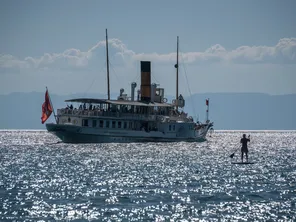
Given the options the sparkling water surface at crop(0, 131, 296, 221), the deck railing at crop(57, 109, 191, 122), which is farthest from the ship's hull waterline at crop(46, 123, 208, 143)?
the sparkling water surface at crop(0, 131, 296, 221)

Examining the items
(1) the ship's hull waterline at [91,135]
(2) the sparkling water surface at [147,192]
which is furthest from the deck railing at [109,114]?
(2) the sparkling water surface at [147,192]

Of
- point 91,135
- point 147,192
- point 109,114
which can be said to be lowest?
point 147,192

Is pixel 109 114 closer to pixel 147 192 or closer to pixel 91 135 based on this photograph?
pixel 91 135

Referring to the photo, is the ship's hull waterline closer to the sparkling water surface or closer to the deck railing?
the deck railing

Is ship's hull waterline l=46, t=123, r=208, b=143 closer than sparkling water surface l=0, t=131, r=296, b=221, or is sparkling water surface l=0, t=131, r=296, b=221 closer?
sparkling water surface l=0, t=131, r=296, b=221

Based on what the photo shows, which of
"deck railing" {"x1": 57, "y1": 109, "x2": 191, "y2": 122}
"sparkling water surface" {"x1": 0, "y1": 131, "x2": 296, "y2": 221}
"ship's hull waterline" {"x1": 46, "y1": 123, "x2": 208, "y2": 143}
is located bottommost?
"sparkling water surface" {"x1": 0, "y1": 131, "x2": 296, "y2": 221}

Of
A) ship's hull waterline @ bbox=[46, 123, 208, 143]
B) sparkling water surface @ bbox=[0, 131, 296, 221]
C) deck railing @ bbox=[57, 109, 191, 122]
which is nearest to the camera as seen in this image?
sparkling water surface @ bbox=[0, 131, 296, 221]

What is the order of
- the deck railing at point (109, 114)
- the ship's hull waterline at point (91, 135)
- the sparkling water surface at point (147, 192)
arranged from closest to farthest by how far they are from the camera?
the sparkling water surface at point (147, 192) → the ship's hull waterline at point (91, 135) → the deck railing at point (109, 114)

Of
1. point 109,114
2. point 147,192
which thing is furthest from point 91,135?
point 147,192

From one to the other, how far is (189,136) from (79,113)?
22.3m

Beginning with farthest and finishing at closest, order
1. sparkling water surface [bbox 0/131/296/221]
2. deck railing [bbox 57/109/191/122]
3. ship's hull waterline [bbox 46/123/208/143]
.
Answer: deck railing [bbox 57/109/191/122] → ship's hull waterline [bbox 46/123/208/143] → sparkling water surface [bbox 0/131/296/221]

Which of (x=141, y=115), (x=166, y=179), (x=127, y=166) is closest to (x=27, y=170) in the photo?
(x=127, y=166)

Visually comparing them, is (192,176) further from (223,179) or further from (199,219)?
(199,219)

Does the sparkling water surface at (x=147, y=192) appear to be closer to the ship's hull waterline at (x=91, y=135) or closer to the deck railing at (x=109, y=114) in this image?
the ship's hull waterline at (x=91, y=135)
